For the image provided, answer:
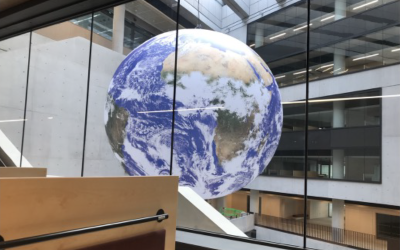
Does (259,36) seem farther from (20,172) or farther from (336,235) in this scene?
(20,172)

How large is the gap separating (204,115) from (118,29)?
3704 mm

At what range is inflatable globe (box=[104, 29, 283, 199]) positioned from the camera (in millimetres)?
5164

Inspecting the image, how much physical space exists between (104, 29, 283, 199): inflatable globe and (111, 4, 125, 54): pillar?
6.92 feet

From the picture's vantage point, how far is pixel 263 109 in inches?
208

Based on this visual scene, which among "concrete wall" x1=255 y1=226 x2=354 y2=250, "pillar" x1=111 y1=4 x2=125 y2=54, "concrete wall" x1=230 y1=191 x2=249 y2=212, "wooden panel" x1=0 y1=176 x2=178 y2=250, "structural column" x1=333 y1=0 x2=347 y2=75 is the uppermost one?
"pillar" x1=111 y1=4 x2=125 y2=54

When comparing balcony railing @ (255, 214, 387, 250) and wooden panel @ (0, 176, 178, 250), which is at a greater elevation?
wooden panel @ (0, 176, 178, 250)

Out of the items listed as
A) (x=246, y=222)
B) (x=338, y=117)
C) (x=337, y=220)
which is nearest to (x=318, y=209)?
(x=337, y=220)

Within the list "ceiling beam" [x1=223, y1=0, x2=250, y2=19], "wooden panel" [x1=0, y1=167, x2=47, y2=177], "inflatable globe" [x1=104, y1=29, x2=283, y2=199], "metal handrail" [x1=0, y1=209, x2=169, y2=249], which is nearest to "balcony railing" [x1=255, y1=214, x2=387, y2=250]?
"inflatable globe" [x1=104, y1=29, x2=283, y2=199]

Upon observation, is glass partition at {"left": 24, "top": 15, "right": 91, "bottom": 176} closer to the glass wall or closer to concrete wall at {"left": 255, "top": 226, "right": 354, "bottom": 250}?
the glass wall

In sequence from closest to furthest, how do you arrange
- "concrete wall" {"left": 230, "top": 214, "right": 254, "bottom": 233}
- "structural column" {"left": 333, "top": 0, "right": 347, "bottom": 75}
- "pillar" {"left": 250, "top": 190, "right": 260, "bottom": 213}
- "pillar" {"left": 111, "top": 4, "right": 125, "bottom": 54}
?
1. "structural column" {"left": 333, "top": 0, "right": 347, "bottom": 75}
2. "concrete wall" {"left": 230, "top": 214, "right": 254, "bottom": 233}
3. "pillar" {"left": 250, "top": 190, "right": 260, "bottom": 213}
4. "pillar" {"left": 111, "top": 4, "right": 125, "bottom": 54}

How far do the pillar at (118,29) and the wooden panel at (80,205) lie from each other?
18.4ft

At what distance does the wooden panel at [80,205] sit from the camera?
136 centimetres

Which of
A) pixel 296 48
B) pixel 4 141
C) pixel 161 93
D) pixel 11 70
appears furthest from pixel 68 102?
pixel 296 48

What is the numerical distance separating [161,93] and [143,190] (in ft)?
11.4
